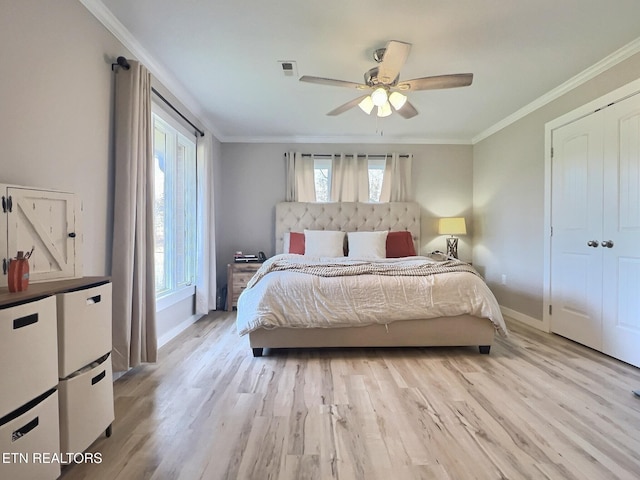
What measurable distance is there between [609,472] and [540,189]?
3005 mm

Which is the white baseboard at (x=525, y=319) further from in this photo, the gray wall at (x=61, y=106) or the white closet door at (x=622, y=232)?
the gray wall at (x=61, y=106)

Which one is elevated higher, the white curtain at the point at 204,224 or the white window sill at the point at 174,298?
the white curtain at the point at 204,224

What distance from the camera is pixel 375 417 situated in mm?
1909

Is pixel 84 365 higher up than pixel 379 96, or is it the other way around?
pixel 379 96

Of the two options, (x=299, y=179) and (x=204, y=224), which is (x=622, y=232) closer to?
(x=299, y=179)

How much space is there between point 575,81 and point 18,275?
4.34 metres

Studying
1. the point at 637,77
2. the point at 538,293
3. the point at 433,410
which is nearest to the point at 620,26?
the point at 637,77

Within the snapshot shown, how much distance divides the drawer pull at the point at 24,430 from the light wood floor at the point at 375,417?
39 centimetres

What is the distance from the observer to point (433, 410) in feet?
6.52

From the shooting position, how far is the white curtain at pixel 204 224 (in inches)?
163

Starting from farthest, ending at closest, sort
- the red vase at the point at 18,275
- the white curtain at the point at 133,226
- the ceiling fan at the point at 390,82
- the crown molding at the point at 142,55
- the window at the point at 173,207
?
1. the window at the point at 173,207
2. the ceiling fan at the point at 390,82
3. the white curtain at the point at 133,226
4. the crown molding at the point at 142,55
5. the red vase at the point at 18,275

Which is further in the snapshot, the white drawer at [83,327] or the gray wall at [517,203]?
the gray wall at [517,203]

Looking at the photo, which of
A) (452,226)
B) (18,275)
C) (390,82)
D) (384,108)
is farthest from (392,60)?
(452,226)

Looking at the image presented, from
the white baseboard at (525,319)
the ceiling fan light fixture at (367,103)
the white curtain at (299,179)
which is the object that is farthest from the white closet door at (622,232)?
the white curtain at (299,179)
